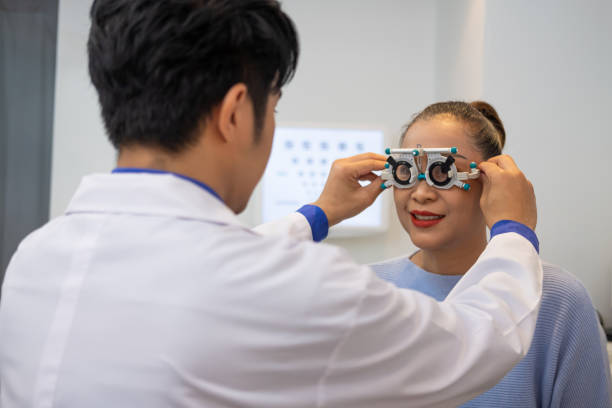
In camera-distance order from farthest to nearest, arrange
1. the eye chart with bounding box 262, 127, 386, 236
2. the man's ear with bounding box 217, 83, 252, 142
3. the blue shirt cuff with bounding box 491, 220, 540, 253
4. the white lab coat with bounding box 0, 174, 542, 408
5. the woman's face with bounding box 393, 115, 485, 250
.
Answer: the eye chart with bounding box 262, 127, 386, 236
the woman's face with bounding box 393, 115, 485, 250
the blue shirt cuff with bounding box 491, 220, 540, 253
the man's ear with bounding box 217, 83, 252, 142
the white lab coat with bounding box 0, 174, 542, 408

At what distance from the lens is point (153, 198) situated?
0.75 m

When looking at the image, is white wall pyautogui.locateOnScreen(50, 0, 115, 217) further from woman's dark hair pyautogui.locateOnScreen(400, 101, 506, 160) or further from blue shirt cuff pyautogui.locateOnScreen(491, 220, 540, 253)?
blue shirt cuff pyautogui.locateOnScreen(491, 220, 540, 253)

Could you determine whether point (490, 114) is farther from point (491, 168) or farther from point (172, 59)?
point (172, 59)

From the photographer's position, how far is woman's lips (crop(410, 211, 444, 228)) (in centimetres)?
135

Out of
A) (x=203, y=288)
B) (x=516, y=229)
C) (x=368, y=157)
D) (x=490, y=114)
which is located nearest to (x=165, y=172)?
(x=203, y=288)

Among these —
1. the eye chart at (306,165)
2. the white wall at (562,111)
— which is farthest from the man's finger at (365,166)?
the eye chart at (306,165)

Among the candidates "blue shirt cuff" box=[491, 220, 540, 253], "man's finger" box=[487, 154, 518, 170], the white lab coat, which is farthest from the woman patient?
the white lab coat

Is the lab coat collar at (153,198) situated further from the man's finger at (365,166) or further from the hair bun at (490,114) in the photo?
the hair bun at (490,114)

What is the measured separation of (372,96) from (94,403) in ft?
8.22

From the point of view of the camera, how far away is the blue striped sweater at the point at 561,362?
46.1 inches

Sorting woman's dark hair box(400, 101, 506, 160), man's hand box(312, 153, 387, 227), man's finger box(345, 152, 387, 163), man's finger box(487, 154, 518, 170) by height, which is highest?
woman's dark hair box(400, 101, 506, 160)

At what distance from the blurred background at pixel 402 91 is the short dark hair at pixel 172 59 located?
69.8 inches

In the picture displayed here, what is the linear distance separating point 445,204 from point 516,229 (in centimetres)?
34

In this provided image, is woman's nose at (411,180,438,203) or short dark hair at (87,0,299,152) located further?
woman's nose at (411,180,438,203)
